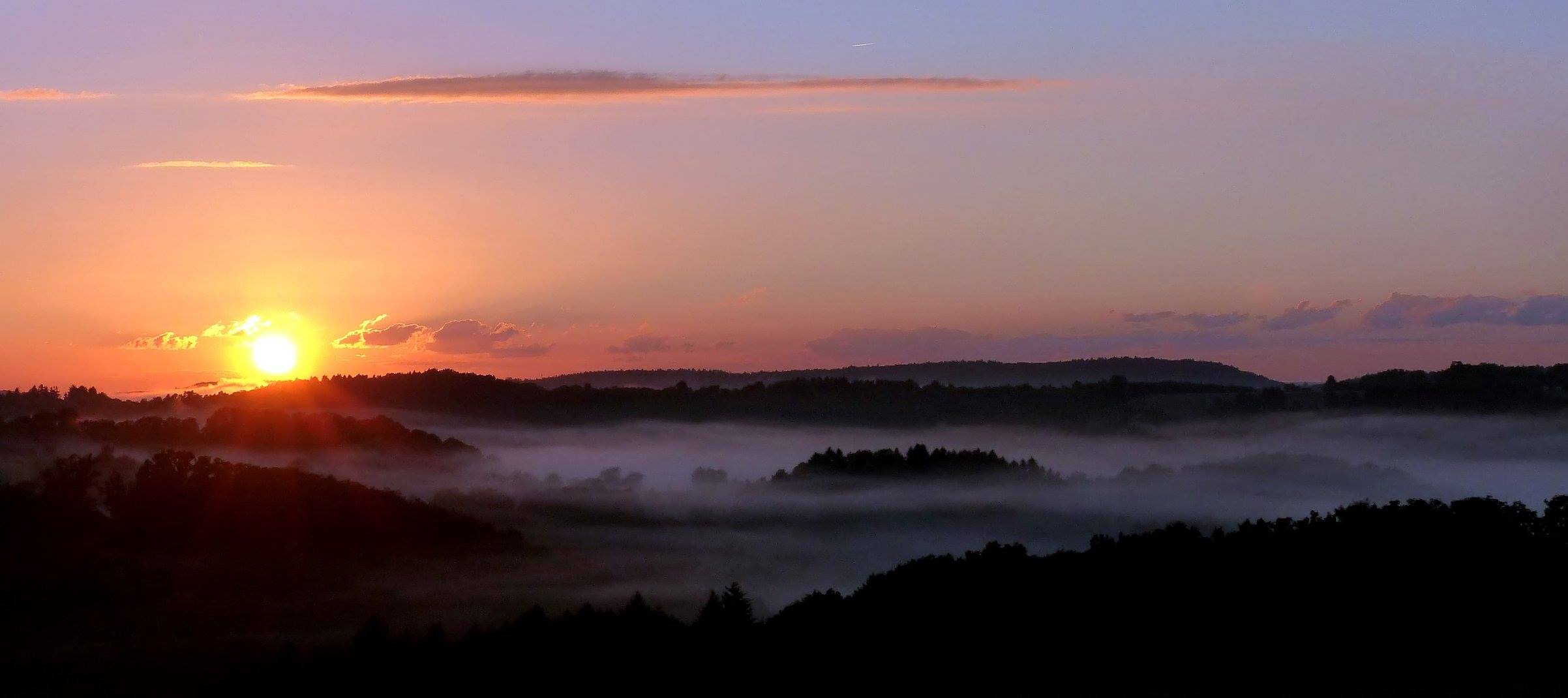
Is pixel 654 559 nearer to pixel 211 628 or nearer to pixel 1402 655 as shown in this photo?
pixel 211 628

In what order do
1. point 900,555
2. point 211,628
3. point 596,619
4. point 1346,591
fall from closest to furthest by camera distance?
point 1346,591 → point 596,619 → point 211,628 → point 900,555

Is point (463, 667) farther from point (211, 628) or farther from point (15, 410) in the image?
point (15, 410)

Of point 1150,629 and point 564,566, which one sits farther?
point 564,566

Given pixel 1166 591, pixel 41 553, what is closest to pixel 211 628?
pixel 41 553

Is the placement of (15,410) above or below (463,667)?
above

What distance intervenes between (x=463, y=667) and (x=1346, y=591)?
43.5 meters

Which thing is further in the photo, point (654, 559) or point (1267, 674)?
point (654, 559)

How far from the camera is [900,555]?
550 feet

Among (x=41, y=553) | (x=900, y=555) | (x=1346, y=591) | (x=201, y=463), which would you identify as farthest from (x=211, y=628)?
(x=900, y=555)

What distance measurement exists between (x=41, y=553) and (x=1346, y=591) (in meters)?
90.5

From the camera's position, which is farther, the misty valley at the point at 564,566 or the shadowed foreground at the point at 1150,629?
the misty valley at the point at 564,566

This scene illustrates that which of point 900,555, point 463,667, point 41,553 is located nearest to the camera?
point 463,667

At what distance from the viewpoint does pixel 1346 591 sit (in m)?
57.7

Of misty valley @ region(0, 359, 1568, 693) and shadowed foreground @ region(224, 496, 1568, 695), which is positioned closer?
shadowed foreground @ region(224, 496, 1568, 695)
